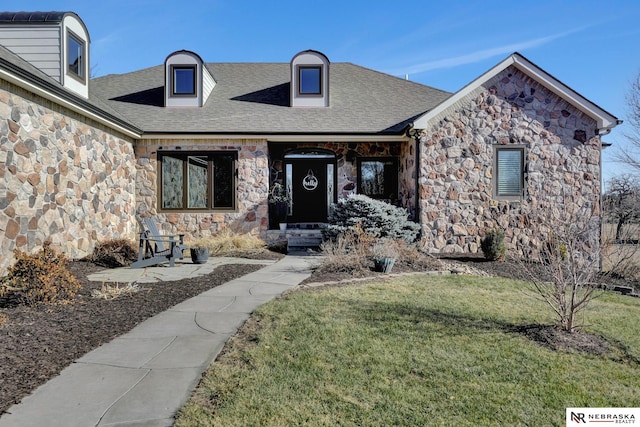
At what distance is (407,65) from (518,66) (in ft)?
27.3

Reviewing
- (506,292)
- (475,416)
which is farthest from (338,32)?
(475,416)

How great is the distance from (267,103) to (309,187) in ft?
10.3

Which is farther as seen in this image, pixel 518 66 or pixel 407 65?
pixel 407 65

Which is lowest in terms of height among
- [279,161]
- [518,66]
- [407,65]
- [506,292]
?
[506,292]

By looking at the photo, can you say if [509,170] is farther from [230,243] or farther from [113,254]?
[113,254]

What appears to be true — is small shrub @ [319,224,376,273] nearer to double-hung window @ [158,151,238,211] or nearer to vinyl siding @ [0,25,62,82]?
double-hung window @ [158,151,238,211]

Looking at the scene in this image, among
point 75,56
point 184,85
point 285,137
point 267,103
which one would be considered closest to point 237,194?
point 285,137

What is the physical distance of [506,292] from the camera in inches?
255

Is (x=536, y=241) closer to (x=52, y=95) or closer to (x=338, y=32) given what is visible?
(x=338, y=32)

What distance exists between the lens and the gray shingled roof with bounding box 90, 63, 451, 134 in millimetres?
11727

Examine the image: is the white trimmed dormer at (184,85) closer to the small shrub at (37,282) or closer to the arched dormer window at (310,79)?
the arched dormer window at (310,79)

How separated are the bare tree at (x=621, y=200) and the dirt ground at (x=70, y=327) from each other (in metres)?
4.94

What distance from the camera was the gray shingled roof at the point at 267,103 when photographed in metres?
11.7

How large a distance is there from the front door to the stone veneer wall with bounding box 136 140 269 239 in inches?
57.1
